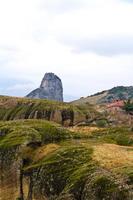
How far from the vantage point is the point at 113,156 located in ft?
144

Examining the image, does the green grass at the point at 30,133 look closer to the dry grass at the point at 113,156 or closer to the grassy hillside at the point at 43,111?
the dry grass at the point at 113,156

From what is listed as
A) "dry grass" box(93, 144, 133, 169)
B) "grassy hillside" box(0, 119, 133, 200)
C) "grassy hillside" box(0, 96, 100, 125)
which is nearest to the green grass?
"grassy hillside" box(0, 119, 133, 200)

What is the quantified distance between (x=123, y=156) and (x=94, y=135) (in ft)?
59.4

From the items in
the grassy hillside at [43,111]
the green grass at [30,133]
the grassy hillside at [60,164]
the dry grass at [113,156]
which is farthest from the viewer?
the grassy hillside at [43,111]

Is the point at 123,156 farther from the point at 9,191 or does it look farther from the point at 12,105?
the point at 12,105

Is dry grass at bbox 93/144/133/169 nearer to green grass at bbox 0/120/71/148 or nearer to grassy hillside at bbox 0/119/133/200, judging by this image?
grassy hillside at bbox 0/119/133/200

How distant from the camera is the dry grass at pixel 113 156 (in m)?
41.1

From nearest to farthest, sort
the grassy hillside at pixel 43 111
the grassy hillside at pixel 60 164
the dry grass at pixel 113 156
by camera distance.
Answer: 1. the grassy hillside at pixel 60 164
2. the dry grass at pixel 113 156
3. the grassy hillside at pixel 43 111

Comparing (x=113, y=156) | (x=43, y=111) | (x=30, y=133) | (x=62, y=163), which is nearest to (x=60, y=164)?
(x=62, y=163)

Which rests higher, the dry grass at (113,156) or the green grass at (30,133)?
the green grass at (30,133)

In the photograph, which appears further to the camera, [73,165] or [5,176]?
[5,176]

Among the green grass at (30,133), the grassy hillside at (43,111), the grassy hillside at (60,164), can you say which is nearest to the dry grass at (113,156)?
the grassy hillside at (60,164)

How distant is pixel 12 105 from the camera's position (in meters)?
121

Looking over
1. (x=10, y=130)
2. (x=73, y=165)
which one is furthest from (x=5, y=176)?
(x=73, y=165)
